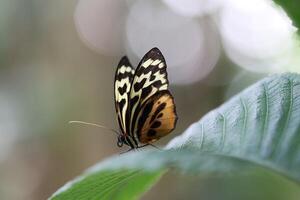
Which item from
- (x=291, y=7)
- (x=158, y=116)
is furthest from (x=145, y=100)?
(x=291, y=7)

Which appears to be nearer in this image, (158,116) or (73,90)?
(158,116)

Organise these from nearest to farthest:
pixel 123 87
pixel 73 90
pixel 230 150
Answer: pixel 230 150 → pixel 123 87 → pixel 73 90

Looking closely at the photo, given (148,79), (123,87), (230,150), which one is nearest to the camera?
(230,150)

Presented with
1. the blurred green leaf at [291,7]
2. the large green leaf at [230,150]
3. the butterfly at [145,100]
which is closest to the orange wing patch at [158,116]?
the butterfly at [145,100]

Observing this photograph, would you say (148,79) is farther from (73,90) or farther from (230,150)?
(73,90)

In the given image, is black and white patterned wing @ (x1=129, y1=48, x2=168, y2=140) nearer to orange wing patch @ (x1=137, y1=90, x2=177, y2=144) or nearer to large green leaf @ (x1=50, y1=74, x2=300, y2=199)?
orange wing patch @ (x1=137, y1=90, x2=177, y2=144)

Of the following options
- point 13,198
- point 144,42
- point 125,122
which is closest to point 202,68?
point 144,42

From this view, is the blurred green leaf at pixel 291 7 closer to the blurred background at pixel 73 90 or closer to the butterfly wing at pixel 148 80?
the butterfly wing at pixel 148 80
